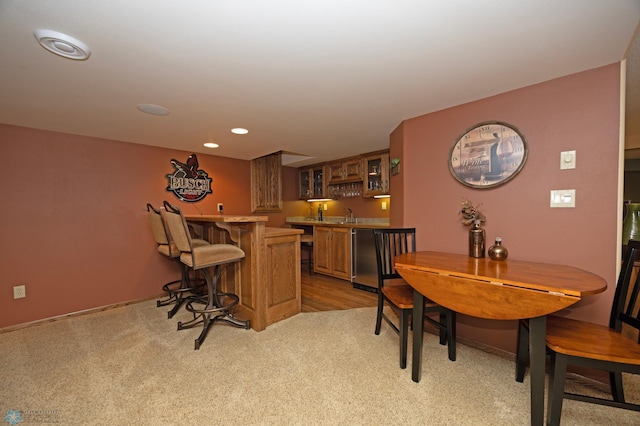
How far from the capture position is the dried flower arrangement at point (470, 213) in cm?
195

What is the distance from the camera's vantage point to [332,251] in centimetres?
405

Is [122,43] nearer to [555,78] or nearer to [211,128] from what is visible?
[211,128]

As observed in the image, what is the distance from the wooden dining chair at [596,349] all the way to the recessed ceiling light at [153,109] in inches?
117

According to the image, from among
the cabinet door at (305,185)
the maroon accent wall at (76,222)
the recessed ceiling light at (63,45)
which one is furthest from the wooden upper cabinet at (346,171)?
the recessed ceiling light at (63,45)

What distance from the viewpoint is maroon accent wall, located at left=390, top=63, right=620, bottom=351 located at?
1.57 metres

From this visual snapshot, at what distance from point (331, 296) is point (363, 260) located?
0.73 m

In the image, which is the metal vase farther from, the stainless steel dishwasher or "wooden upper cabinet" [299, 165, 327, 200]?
"wooden upper cabinet" [299, 165, 327, 200]

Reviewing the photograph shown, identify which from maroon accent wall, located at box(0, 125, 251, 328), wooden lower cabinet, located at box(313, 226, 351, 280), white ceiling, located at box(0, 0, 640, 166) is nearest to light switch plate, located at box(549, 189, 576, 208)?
white ceiling, located at box(0, 0, 640, 166)

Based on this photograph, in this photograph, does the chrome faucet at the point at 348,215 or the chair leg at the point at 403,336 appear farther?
the chrome faucet at the point at 348,215

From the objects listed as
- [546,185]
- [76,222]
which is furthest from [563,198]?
[76,222]

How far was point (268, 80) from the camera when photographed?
1.65 metres

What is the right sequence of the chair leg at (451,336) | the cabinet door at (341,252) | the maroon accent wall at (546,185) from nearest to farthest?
1. the maroon accent wall at (546,185)
2. the chair leg at (451,336)
3. the cabinet door at (341,252)

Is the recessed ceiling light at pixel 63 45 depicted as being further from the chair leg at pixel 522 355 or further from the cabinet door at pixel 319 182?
the cabinet door at pixel 319 182

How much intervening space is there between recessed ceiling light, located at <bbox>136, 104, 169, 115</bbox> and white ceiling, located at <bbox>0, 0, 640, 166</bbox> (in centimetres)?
7
